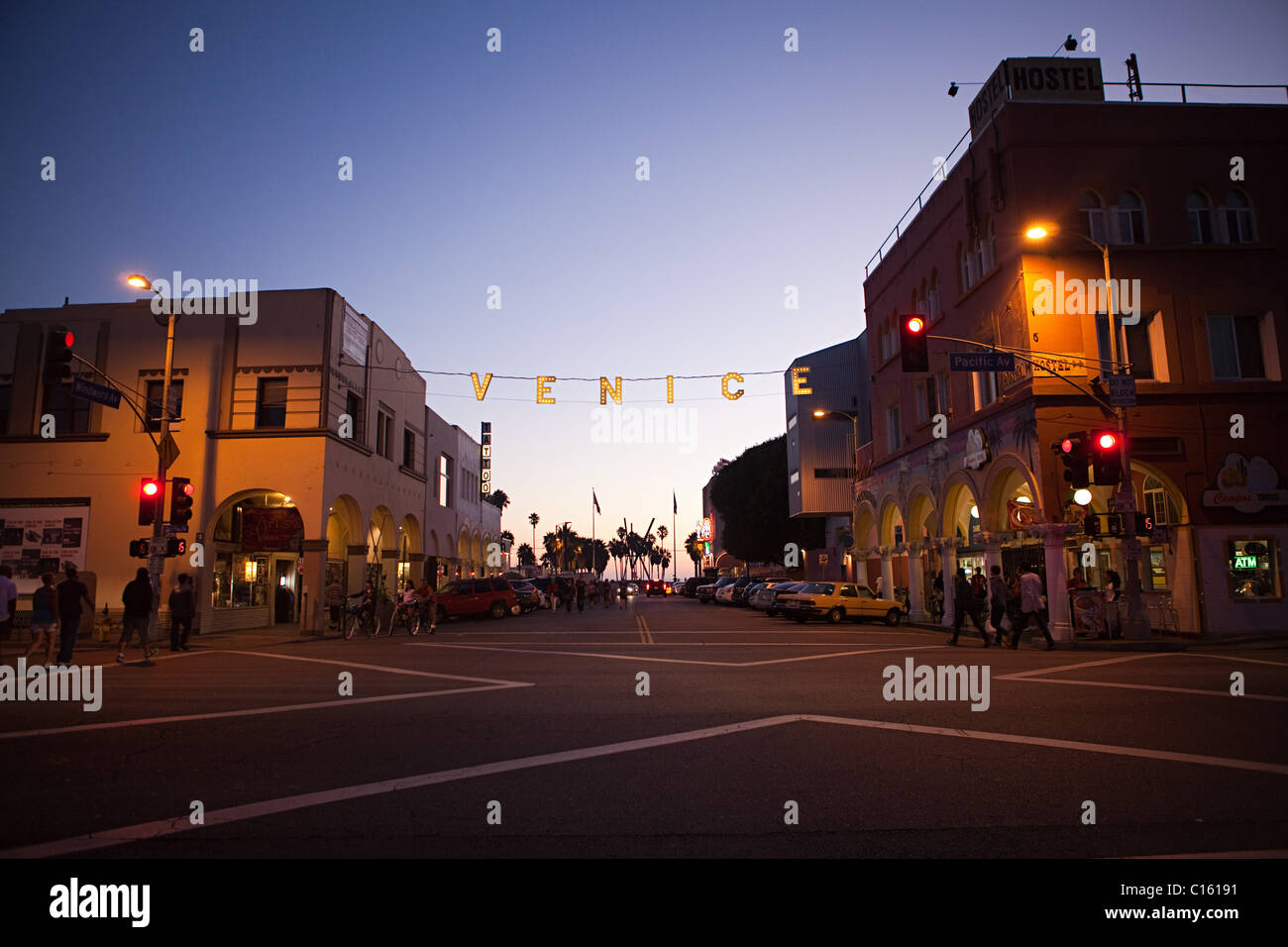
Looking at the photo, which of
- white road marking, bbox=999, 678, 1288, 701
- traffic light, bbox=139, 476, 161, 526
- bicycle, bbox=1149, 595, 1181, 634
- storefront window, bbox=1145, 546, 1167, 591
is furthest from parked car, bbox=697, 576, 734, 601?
white road marking, bbox=999, 678, 1288, 701

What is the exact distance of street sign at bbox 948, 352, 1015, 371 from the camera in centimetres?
1928

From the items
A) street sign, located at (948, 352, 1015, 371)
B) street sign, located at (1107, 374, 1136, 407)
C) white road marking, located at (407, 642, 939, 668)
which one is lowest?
white road marking, located at (407, 642, 939, 668)

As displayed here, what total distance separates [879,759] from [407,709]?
19.1ft

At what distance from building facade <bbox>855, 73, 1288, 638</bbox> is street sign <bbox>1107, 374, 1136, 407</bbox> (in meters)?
1.96

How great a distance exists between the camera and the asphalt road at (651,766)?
513 cm

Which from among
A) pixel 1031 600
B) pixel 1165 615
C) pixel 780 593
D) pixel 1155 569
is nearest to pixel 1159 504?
pixel 1155 569

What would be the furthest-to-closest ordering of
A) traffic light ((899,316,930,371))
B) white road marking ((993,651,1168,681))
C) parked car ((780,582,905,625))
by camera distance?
parked car ((780,582,905,625))
traffic light ((899,316,930,371))
white road marking ((993,651,1168,681))

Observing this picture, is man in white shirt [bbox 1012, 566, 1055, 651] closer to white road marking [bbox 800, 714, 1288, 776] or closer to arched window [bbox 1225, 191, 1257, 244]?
white road marking [bbox 800, 714, 1288, 776]

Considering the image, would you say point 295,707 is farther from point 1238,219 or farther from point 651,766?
point 1238,219

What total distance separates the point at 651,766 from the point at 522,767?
112 centimetres

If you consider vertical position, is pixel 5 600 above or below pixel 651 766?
above

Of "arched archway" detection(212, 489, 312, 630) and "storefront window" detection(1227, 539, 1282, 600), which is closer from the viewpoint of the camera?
"storefront window" detection(1227, 539, 1282, 600)

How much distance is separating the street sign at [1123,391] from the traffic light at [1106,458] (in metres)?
1.65

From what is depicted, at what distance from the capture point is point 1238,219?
2358 cm
